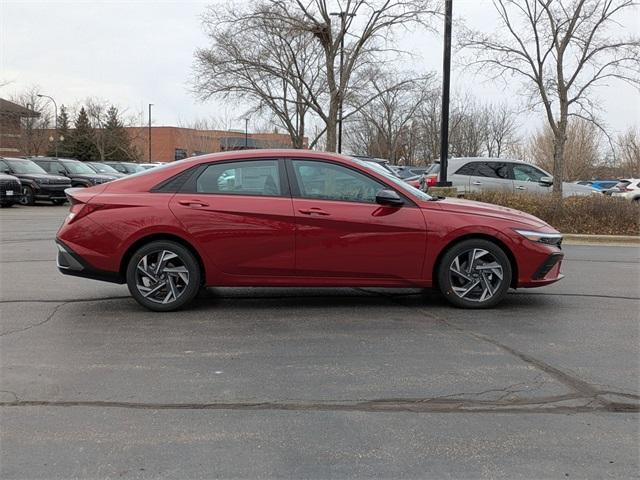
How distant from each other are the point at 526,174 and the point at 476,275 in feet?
38.3

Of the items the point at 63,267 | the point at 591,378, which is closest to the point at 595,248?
the point at 591,378

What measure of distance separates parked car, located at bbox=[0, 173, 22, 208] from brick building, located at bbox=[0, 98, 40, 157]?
2932 centimetres

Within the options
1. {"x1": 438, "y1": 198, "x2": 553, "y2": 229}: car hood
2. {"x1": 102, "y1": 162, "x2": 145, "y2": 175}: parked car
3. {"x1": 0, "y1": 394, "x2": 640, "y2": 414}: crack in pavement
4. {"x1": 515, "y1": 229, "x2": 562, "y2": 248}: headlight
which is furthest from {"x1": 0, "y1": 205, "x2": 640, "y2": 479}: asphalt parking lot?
{"x1": 102, "y1": 162, "x2": 145, "y2": 175}: parked car

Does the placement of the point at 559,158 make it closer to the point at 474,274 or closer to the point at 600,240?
the point at 600,240

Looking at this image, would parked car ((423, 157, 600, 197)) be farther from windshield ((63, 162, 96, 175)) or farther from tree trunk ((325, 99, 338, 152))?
windshield ((63, 162, 96, 175))

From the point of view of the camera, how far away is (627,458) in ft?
9.96

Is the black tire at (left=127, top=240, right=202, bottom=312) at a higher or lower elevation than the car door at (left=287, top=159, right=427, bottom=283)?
lower

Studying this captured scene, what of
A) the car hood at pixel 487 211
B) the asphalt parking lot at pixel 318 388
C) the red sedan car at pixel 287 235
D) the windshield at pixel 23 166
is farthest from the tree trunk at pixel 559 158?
the windshield at pixel 23 166

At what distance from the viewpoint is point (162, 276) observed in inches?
224

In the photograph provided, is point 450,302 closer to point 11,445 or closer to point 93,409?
point 93,409

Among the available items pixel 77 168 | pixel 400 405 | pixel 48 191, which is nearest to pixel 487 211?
pixel 400 405

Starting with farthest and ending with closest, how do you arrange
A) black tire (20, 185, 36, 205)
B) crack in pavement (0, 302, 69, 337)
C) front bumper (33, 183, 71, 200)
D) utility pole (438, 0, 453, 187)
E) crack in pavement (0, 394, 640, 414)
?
front bumper (33, 183, 71, 200)
black tire (20, 185, 36, 205)
utility pole (438, 0, 453, 187)
crack in pavement (0, 302, 69, 337)
crack in pavement (0, 394, 640, 414)

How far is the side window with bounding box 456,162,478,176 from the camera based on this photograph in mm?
16250

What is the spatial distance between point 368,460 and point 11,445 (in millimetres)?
1973
